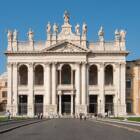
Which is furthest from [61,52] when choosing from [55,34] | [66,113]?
[66,113]

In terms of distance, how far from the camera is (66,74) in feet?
397

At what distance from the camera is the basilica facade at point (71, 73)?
378 ft

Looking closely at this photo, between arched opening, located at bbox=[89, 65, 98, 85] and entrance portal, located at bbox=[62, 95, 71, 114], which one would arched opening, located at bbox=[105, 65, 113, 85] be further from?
entrance portal, located at bbox=[62, 95, 71, 114]

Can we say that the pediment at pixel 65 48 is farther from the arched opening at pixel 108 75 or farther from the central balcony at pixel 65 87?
the arched opening at pixel 108 75

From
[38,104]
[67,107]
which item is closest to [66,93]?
[67,107]

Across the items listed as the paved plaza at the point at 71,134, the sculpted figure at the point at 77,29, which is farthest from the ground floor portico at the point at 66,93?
the paved plaza at the point at 71,134

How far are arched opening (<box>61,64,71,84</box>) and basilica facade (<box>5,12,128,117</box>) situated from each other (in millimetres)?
924

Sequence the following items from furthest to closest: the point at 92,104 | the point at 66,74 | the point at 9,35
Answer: the point at 66,74, the point at 9,35, the point at 92,104

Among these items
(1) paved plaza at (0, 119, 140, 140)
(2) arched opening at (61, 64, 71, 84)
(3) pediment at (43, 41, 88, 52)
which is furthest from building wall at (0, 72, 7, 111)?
(1) paved plaza at (0, 119, 140, 140)

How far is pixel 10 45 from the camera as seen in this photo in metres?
118

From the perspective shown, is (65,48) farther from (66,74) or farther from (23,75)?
(23,75)

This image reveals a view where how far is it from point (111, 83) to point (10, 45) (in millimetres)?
23534

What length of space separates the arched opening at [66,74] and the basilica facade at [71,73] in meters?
0.92

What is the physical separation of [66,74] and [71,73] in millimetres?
3325
